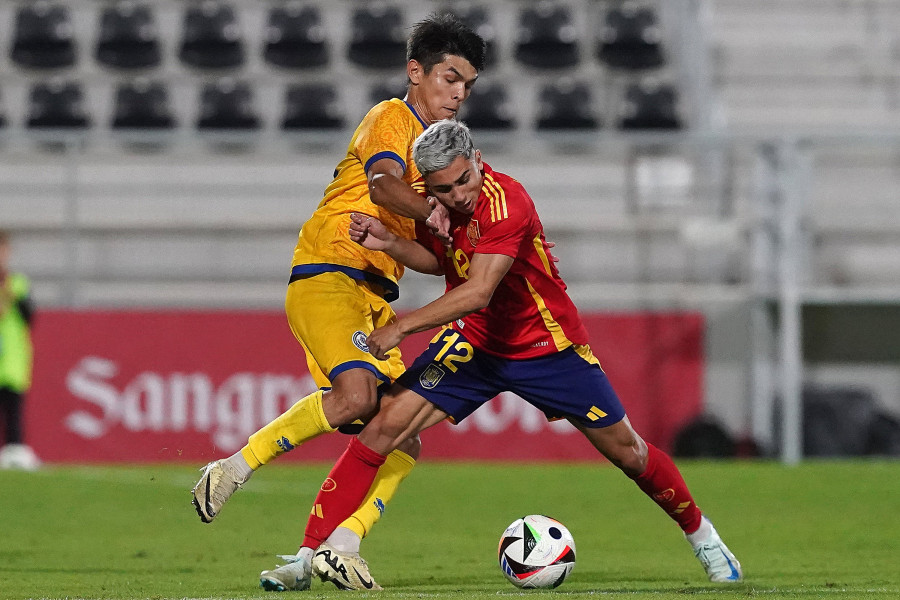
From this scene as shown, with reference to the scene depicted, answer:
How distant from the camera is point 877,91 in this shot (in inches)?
685

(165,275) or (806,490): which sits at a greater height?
(165,275)

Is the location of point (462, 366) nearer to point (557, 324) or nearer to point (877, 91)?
point (557, 324)

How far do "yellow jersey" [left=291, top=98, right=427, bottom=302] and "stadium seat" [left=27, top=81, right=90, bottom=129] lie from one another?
10.7 meters

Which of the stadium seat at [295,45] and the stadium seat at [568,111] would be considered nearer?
the stadium seat at [568,111]

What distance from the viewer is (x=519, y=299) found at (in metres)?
6.03

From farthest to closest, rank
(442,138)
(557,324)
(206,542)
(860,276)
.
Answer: (860,276) → (206,542) → (557,324) → (442,138)

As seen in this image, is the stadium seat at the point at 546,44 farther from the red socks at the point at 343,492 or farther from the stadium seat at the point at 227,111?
the red socks at the point at 343,492

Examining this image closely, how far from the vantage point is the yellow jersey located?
6.12 m

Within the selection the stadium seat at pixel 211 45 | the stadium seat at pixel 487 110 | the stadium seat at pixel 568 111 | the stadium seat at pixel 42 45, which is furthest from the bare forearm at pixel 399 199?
the stadium seat at pixel 42 45

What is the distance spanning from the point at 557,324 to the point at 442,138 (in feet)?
3.11

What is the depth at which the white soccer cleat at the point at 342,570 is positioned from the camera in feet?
18.8

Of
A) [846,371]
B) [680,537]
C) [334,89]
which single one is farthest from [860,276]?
[680,537]

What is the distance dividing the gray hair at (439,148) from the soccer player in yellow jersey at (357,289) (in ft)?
0.65

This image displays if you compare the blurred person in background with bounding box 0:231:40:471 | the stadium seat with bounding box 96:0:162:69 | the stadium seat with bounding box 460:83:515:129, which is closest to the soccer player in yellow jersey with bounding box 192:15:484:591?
the blurred person in background with bounding box 0:231:40:471
